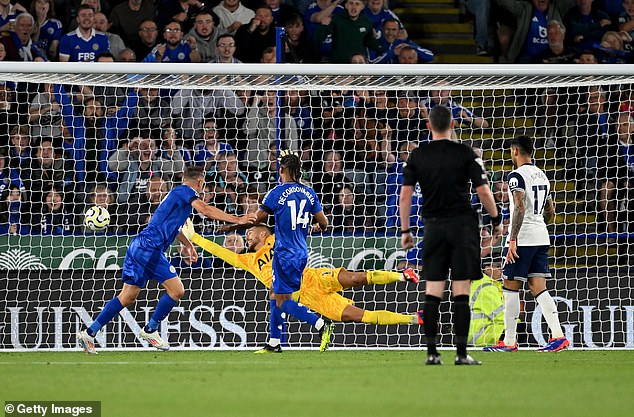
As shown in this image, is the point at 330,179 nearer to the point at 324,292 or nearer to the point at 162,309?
the point at 324,292

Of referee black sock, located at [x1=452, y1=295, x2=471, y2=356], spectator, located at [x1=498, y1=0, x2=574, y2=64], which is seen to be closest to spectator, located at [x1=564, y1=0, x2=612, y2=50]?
spectator, located at [x1=498, y1=0, x2=574, y2=64]

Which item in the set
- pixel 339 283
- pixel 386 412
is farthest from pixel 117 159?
pixel 386 412

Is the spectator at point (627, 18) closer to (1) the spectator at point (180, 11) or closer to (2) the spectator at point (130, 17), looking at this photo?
(1) the spectator at point (180, 11)

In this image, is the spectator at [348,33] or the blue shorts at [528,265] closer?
the blue shorts at [528,265]

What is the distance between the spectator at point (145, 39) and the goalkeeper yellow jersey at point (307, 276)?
168 inches

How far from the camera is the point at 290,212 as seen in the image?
418 inches

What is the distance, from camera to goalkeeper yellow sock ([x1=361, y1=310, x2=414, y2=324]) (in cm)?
1152

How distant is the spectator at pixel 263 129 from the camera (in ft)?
43.0

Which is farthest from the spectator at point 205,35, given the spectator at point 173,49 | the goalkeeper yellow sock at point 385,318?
the goalkeeper yellow sock at point 385,318

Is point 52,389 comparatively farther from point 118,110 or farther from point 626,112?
point 626,112

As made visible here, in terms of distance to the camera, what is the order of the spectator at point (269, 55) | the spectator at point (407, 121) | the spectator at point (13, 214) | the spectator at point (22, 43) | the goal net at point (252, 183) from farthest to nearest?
the spectator at point (269, 55)
the spectator at point (22, 43)
the spectator at point (407, 121)
the spectator at point (13, 214)
the goal net at point (252, 183)

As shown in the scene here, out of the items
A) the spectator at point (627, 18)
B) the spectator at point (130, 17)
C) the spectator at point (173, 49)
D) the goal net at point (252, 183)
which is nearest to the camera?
the goal net at point (252, 183)

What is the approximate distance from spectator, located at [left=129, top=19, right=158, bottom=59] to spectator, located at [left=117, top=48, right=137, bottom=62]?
0.25 metres

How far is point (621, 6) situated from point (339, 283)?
819 cm
